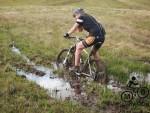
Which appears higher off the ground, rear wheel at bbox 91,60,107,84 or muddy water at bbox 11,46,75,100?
rear wheel at bbox 91,60,107,84

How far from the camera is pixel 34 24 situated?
31219 millimetres

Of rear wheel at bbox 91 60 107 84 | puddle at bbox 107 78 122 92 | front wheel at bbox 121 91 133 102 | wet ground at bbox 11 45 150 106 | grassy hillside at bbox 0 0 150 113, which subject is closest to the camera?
grassy hillside at bbox 0 0 150 113

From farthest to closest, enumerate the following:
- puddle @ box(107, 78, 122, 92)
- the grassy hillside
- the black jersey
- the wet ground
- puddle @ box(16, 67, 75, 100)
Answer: the black jersey
puddle @ box(107, 78, 122, 92)
puddle @ box(16, 67, 75, 100)
the wet ground
the grassy hillside

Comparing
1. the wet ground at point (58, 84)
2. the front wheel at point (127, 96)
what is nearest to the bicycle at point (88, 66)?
the wet ground at point (58, 84)

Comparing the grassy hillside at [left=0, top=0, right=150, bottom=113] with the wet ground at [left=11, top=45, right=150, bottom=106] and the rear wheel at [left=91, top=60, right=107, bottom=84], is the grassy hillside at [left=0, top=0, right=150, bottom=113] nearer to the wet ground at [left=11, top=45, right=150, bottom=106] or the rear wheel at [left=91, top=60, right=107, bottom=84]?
the wet ground at [left=11, top=45, right=150, bottom=106]

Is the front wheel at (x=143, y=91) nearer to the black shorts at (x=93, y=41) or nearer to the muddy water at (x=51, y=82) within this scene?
the muddy water at (x=51, y=82)

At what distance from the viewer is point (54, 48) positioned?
2186 cm

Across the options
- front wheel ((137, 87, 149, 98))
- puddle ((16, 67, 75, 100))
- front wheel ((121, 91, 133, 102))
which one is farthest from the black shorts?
front wheel ((121, 91, 133, 102))

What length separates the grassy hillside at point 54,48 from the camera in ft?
41.4

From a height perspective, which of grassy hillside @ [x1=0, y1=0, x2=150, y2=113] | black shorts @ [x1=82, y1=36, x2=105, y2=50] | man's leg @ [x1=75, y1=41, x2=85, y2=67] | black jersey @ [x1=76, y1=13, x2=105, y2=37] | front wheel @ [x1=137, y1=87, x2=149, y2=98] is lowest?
grassy hillside @ [x1=0, y1=0, x2=150, y2=113]

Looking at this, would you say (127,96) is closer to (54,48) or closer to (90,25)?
(90,25)

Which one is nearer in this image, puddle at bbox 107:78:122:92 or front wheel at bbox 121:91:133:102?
front wheel at bbox 121:91:133:102

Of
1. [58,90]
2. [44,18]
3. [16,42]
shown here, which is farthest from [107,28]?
[58,90]

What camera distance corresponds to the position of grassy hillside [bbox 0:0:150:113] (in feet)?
41.4
